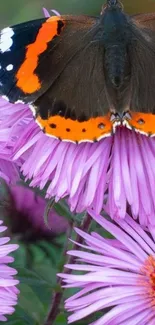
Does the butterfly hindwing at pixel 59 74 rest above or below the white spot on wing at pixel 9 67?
below

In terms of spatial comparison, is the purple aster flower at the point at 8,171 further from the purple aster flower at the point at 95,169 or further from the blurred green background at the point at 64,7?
the blurred green background at the point at 64,7

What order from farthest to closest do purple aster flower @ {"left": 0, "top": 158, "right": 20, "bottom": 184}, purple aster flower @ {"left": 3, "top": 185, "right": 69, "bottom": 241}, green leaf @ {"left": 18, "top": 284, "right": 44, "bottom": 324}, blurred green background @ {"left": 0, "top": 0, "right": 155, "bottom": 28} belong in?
blurred green background @ {"left": 0, "top": 0, "right": 155, "bottom": 28}, purple aster flower @ {"left": 3, "top": 185, "right": 69, "bottom": 241}, green leaf @ {"left": 18, "top": 284, "right": 44, "bottom": 324}, purple aster flower @ {"left": 0, "top": 158, "right": 20, "bottom": 184}

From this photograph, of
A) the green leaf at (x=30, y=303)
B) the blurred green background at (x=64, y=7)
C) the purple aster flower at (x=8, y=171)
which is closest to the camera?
the purple aster flower at (x=8, y=171)

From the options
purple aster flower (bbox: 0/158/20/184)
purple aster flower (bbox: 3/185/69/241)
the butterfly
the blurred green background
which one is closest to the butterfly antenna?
the butterfly

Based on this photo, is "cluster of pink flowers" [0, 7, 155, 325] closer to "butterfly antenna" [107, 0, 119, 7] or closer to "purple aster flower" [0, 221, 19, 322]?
"purple aster flower" [0, 221, 19, 322]

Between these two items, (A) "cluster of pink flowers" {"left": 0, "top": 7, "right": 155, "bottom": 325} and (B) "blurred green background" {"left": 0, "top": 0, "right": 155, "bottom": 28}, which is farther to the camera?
(B) "blurred green background" {"left": 0, "top": 0, "right": 155, "bottom": 28}

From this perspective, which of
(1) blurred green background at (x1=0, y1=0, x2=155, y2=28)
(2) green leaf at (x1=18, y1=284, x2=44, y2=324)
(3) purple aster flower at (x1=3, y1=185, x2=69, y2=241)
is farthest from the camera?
(1) blurred green background at (x1=0, y1=0, x2=155, y2=28)

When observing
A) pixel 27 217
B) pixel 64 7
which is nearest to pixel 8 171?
pixel 27 217

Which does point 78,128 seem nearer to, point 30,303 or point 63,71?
point 63,71

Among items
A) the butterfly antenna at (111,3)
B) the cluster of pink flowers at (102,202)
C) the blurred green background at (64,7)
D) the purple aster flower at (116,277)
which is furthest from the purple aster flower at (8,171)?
the blurred green background at (64,7)
